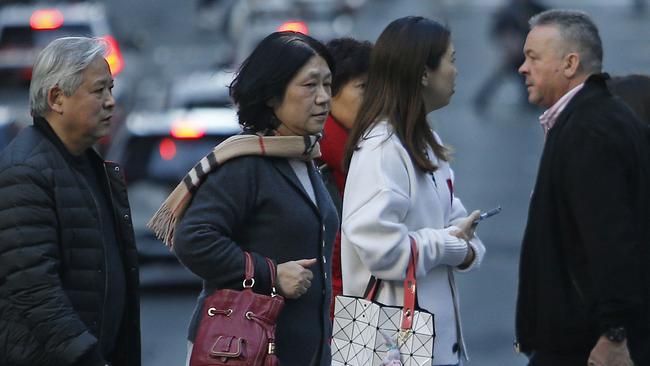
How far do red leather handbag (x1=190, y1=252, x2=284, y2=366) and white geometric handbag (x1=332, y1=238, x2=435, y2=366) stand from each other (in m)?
0.68

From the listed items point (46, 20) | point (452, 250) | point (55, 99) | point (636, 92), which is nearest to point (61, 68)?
point (55, 99)

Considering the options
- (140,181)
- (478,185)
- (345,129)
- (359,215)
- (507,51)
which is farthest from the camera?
(507,51)

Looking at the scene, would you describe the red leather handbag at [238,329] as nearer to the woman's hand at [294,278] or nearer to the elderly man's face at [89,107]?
the woman's hand at [294,278]

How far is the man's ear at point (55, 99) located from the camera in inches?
201

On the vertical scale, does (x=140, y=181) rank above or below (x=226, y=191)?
below

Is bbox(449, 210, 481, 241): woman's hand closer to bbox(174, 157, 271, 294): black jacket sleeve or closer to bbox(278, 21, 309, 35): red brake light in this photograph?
bbox(174, 157, 271, 294): black jacket sleeve

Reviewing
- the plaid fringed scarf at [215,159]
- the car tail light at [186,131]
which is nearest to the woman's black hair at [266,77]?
the plaid fringed scarf at [215,159]

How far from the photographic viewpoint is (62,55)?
511 centimetres

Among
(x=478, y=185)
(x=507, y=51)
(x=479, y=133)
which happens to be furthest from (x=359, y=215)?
(x=507, y=51)

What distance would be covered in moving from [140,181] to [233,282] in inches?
396

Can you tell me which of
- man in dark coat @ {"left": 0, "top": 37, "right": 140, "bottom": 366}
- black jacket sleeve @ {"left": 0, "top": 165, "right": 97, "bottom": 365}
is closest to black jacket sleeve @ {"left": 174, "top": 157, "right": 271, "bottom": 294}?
man in dark coat @ {"left": 0, "top": 37, "right": 140, "bottom": 366}

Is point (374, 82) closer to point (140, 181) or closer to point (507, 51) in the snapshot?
point (140, 181)

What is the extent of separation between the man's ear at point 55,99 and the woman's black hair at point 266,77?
1.87ft

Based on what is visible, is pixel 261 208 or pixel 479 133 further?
pixel 479 133
